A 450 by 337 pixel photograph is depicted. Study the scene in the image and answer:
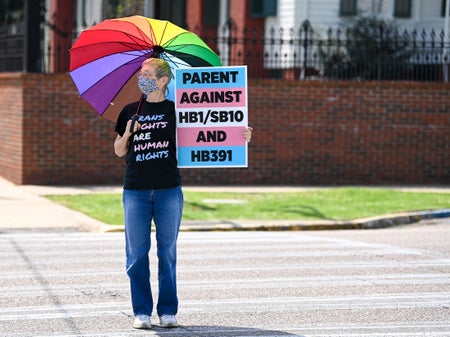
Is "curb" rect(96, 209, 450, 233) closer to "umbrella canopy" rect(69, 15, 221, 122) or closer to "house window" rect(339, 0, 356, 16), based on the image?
"umbrella canopy" rect(69, 15, 221, 122)

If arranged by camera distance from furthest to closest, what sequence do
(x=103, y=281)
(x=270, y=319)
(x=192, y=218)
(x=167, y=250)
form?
1. (x=192, y=218)
2. (x=103, y=281)
3. (x=270, y=319)
4. (x=167, y=250)

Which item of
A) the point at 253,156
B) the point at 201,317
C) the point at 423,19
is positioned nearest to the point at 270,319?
the point at 201,317

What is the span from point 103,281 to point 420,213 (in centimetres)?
738

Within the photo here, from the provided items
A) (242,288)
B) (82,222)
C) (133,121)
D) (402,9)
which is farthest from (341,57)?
(133,121)

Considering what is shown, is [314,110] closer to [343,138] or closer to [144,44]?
[343,138]

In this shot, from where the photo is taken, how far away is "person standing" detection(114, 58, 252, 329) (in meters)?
7.99

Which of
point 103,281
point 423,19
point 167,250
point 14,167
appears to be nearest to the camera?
point 167,250

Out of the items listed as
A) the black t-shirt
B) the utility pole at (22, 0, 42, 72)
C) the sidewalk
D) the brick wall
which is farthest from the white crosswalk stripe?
the utility pole at (22, 0, 42, 72)

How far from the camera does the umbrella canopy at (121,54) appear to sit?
8430 mm

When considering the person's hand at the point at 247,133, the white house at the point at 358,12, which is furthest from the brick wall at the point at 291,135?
the person's hand at the point at 247,133

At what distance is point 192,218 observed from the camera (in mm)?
15578

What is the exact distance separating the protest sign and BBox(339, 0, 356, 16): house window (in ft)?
60.2

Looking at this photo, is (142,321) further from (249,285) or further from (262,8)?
(262,8)

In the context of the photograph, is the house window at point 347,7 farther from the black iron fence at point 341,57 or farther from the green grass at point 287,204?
the green grass at point 287,204
